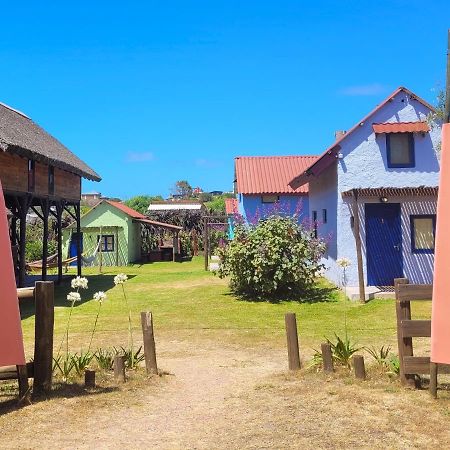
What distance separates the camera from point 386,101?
15227 millimetres

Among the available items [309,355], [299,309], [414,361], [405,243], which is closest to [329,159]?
[405,243]

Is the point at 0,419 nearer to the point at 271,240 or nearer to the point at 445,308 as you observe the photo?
the point at 445,308

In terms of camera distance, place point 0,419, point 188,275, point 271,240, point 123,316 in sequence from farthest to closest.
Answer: point 188,275
point 271,240
point 123,316
point 0,419

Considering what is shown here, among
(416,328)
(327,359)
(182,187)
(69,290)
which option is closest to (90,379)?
(327,359)

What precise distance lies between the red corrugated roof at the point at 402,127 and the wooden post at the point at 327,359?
405 inches

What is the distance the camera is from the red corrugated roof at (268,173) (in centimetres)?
2859

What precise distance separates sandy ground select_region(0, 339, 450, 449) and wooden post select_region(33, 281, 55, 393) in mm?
337

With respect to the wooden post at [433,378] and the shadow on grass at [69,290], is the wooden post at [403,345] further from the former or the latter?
the shadow on grass at [69,290]

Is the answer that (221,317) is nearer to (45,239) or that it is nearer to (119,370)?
(119,370)

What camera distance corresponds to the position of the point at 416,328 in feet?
18.7

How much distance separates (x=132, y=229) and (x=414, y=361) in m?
27.2

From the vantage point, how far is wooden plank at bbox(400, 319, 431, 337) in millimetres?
5676

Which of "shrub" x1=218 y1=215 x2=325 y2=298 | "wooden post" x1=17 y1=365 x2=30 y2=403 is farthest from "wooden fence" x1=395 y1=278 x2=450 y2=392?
"shrub" x1=218 y1=215 x2=325 y2=298

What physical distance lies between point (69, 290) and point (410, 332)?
15.1m
